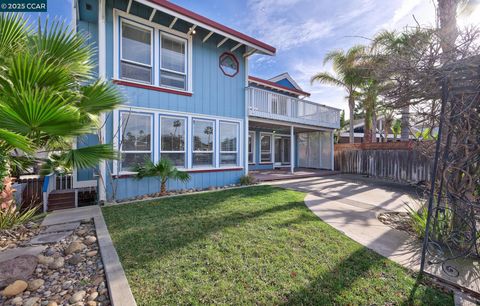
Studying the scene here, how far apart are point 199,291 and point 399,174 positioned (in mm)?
11704

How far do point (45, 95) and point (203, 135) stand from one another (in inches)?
216

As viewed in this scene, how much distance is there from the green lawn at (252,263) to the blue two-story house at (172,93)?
2824 mm

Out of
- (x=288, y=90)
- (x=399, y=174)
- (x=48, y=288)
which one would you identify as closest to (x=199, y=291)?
(x=48, y=288)

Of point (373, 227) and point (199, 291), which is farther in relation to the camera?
point (373, 227)

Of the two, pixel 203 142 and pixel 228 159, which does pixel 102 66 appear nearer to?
pixel 203 142

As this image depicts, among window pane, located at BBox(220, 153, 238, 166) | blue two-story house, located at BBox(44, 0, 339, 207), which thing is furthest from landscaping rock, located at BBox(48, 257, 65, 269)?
window pane, located at BBox(220, 153, 238, 166)

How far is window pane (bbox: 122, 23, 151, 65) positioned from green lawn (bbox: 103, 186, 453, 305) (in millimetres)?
5133

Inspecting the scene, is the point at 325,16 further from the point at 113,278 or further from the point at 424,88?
the point at 113,278

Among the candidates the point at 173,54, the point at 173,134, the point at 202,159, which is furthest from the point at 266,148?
the point at 173,54

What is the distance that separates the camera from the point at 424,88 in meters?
2.77

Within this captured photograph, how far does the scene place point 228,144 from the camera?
30.0 feet

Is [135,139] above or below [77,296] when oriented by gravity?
above

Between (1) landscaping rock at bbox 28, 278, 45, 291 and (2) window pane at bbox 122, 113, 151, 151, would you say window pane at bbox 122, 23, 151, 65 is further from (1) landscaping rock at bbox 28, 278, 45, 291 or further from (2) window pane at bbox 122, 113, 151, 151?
(1) landscaping rock at bbox 28, 278, 45, 291

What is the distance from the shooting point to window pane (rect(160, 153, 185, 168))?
7.53 m
